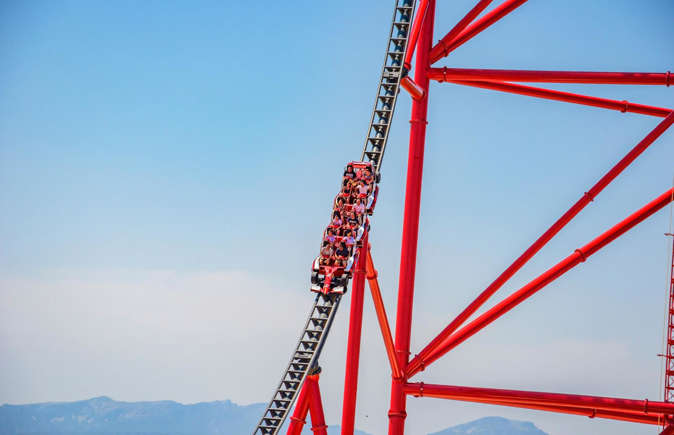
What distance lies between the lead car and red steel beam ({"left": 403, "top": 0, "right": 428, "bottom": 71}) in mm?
1985

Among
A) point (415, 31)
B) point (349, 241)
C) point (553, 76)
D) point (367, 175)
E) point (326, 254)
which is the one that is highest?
point (415, 31)

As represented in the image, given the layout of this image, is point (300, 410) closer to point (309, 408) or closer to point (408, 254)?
point (309, 408)

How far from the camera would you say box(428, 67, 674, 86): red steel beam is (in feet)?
50.3

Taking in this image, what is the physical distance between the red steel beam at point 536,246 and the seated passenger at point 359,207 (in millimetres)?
2494

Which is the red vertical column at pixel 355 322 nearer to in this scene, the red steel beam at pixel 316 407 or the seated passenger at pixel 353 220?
the seated passenger at pixel 353 220

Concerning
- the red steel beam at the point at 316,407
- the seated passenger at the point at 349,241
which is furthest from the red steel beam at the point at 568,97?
the red steel beam at the point at 316,407

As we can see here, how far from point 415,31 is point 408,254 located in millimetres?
3381

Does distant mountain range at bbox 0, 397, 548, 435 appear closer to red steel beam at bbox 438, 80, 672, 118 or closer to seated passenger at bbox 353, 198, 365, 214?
red steel beam at bbox 438, 80, 672, 118

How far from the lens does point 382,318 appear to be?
51.2ft

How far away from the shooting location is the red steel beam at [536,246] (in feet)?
50.1

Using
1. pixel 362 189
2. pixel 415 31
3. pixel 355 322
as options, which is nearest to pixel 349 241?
pixel 362 189

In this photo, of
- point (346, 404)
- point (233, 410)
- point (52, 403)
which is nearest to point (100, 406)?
point (52, 403)

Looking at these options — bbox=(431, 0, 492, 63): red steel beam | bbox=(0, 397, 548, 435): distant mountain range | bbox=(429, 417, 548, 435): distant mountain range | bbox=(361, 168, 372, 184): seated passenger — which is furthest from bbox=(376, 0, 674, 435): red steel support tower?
bbox=(429, 417, 548, 435): distant mountain range

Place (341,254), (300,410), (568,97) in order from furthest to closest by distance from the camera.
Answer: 1. (568,97)
2. (341,254)
3. (300,410)
